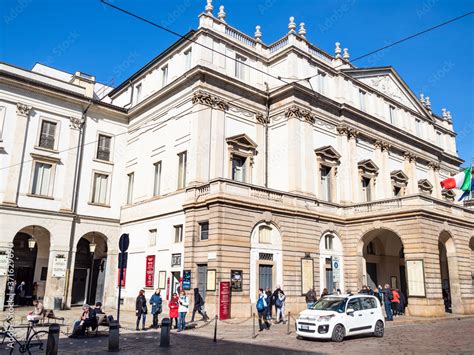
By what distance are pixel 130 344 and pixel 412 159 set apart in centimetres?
3190

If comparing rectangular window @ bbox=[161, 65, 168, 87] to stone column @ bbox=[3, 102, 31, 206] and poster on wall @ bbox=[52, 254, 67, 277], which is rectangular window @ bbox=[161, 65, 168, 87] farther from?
poster on wall @ bbox=[52, 254, 67, 277]

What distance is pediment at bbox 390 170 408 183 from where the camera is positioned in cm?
3592

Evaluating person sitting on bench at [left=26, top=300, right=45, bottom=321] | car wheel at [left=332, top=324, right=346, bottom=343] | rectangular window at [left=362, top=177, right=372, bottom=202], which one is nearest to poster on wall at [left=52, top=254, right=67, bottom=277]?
person sitting on bench at [left=26, top=300, right=45, bottom=321]

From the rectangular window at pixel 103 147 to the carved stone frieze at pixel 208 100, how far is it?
366 inches

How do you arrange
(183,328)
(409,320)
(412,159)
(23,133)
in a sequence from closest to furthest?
(183,328) → (409,320) → (23,133) → (412,159)

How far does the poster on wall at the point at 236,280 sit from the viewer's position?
2220 cm

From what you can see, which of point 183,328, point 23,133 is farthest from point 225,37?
point 183,328

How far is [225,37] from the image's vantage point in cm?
2878

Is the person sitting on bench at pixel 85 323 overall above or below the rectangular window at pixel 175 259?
below

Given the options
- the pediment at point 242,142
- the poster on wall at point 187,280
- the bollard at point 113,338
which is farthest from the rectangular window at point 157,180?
the bollard at point 113,338

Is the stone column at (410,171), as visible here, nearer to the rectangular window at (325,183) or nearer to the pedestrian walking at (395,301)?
the rectangular window at (325,183)

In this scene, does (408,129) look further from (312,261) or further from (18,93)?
(18,93)

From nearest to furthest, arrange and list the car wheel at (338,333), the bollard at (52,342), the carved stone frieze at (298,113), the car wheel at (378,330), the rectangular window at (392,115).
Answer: the bollard at (52,342) → the car wheel at (338,333) → the car wheel at (378,330) → the carved stone frieze at (298,113) → the rectangular window at (392,115)

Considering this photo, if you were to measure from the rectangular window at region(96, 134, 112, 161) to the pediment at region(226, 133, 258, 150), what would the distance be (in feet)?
34.2
